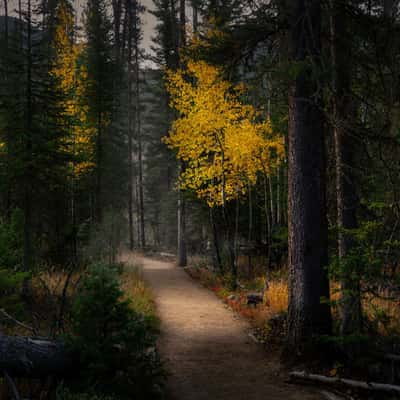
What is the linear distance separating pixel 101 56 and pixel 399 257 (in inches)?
644

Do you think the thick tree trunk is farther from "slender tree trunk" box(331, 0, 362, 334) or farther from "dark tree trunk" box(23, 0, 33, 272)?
"dark tree trunk" box(23, 0, 33, 272)

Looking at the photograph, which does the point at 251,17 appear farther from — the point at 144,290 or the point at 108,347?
the point at 144,290

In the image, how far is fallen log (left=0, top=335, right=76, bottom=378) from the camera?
380 centimetres

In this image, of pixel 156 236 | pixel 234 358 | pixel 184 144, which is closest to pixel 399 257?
pixel 234 358

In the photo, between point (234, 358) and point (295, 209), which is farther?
point (234, 358)

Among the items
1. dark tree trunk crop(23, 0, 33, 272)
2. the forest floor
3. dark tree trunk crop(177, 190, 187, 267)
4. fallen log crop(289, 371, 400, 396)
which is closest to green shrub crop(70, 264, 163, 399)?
the forest floor

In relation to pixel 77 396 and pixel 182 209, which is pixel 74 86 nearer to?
pixel 182 209

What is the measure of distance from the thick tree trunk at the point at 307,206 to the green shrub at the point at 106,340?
283cm

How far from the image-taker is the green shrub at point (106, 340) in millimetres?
4168

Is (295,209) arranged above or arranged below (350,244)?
above

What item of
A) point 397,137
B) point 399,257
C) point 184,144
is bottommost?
point 399,257

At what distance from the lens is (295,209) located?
6195 mm

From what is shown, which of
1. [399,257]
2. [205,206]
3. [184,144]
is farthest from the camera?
[205,206]

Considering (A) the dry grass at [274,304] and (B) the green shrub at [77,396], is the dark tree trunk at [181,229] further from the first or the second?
(B) the green shrub at [77,396]
